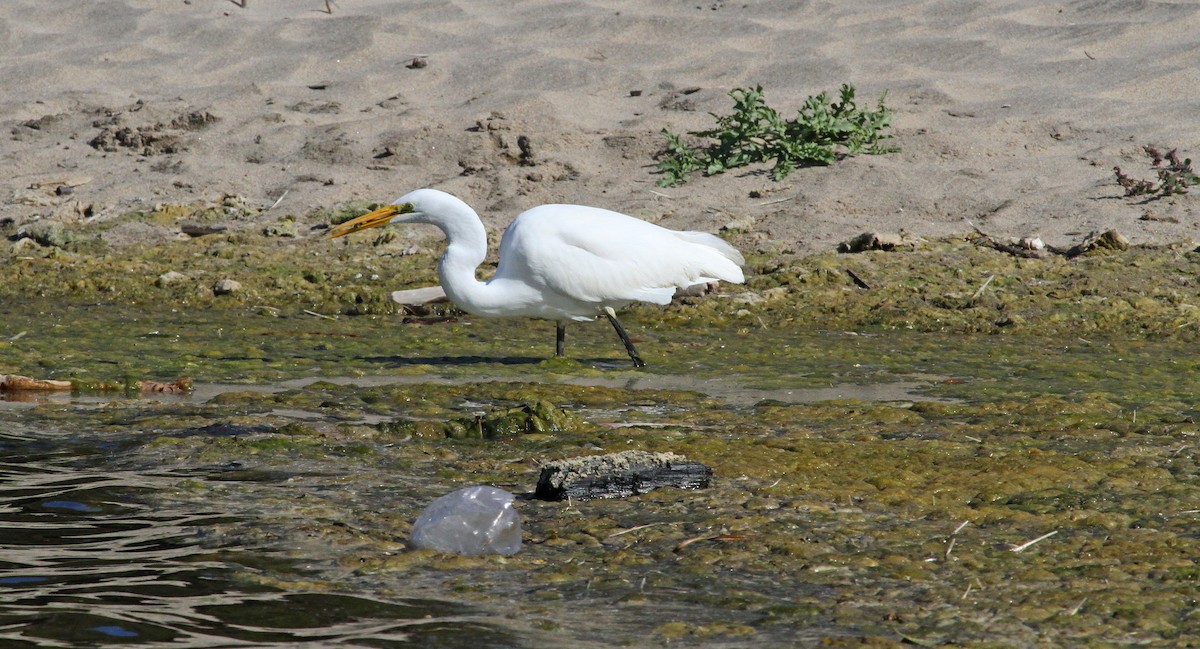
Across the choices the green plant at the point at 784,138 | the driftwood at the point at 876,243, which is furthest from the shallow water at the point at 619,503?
the green plant at the point at 784,138

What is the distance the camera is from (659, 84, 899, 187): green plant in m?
8.87

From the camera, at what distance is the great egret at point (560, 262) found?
6191mm

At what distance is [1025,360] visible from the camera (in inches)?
239

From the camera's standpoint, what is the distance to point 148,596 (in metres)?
3.08

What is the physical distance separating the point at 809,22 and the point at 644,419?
283 inches

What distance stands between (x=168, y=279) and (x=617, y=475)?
15.9ft

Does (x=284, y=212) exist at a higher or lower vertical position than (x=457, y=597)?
higher

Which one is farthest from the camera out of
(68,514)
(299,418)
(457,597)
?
(299,418)

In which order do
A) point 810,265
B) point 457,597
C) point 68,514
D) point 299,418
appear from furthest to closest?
point 810,265, point 299,418, point 68,514, point 457,597

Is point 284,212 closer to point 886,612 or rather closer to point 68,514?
point 68,514

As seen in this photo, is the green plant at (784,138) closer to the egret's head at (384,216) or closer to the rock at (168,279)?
the egret's head at (384,216)

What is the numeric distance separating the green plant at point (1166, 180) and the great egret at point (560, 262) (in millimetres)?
2793

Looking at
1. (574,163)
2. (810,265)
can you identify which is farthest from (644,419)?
Answer: (574,163)

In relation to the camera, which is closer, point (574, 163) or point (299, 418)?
point (299, 418)
